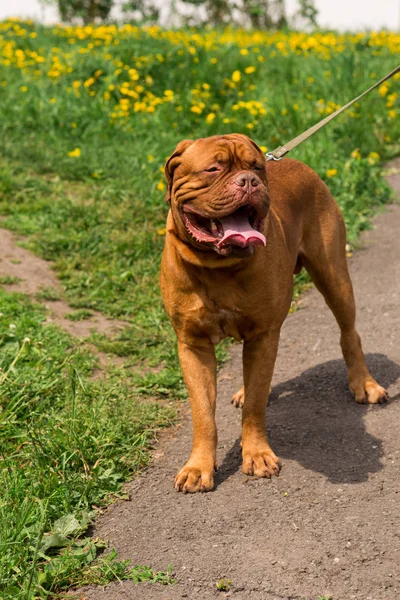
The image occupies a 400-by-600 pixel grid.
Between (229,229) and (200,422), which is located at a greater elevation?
(229,229)

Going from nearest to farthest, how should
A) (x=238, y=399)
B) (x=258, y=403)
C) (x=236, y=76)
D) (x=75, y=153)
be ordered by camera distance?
(x=258, y=403) → (x=238, y=399) → (x=75, y=153) → (x=236, y=76)

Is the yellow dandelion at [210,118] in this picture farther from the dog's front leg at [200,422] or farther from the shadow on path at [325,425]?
the dog's front leg at [200,422]

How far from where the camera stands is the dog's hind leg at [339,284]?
470 cm

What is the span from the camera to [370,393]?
190 inches

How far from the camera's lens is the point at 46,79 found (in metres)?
9.90

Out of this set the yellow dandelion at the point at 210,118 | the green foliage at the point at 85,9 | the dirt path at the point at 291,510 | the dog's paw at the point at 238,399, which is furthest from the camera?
the green foliage at the point at 85,9

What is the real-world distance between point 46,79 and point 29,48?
1.54 meters

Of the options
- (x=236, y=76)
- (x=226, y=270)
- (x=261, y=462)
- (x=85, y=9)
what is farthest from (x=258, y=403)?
(x=85, y=9)

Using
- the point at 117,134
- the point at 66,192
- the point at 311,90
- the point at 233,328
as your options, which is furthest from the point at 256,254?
the point at 311,90

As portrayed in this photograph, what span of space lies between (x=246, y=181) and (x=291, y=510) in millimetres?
1447

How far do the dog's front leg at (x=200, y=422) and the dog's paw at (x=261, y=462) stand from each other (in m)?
0.17

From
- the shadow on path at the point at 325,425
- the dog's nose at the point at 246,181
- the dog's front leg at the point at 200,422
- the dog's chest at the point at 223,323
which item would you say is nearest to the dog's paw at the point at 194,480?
the dog's front leg at the point at 200,422

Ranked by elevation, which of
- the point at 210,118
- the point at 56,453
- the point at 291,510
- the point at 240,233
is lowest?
the point at 291,510

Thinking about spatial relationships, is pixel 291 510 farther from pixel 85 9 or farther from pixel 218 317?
pixel 85 9
